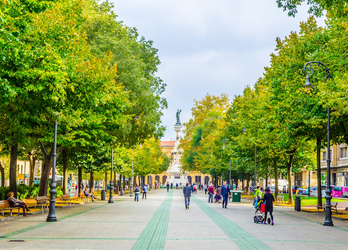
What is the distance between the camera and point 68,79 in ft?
59.0

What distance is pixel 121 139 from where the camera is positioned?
102 ft

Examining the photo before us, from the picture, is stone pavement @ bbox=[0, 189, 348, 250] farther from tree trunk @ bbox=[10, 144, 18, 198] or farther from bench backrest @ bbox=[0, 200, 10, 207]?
tree trunk @ bbox=[10, 144, 18, 198]

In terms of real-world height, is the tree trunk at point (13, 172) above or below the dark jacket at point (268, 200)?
above

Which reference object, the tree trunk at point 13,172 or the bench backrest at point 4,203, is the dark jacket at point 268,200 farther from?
the tree trunk at point 13,172

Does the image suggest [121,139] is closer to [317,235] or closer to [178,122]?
[317,235]

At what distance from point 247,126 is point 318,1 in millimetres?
26277

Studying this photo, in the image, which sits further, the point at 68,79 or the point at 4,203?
the point at 4,203

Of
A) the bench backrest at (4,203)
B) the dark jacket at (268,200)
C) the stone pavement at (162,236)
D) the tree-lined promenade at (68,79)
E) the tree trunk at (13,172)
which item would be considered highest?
the tree-lined promenade at (68,79)

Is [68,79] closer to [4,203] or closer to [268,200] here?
[4,203]

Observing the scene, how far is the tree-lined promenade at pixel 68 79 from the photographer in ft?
51.8

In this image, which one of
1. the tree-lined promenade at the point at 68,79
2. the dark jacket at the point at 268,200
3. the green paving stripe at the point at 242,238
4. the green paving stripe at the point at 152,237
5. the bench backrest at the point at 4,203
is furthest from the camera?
the bench backrest at the point at 4,203

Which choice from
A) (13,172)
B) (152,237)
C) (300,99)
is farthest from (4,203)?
(300,99)

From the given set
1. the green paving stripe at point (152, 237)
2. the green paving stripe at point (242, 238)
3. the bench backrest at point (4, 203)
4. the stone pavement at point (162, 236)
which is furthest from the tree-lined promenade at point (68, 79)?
the green paving stripe at point (242, 238)

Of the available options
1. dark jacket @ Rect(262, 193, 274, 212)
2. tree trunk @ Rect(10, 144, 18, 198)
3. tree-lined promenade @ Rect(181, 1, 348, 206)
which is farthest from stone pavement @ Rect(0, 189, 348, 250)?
tree trunk @ Rect(10, 144, 18, 198)
